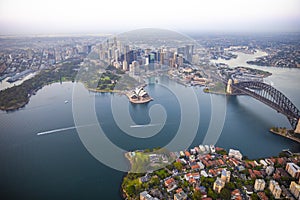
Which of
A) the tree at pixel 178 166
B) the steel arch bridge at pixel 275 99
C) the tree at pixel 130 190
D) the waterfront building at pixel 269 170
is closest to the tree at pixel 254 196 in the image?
the waterfront building at pixel 269 170

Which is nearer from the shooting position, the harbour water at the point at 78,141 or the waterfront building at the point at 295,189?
the waterfront building at the point at 295,189

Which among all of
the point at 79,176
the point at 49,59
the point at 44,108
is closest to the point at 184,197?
the point at 79,176

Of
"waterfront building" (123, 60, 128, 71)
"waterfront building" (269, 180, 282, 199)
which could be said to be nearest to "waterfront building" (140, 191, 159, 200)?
"waterfront building" (269, 180, 282, 199)

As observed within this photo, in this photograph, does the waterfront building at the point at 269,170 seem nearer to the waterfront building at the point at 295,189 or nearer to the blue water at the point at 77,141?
the waterfront building at the point at 295,189

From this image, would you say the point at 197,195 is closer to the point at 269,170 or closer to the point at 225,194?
the point at 225,194

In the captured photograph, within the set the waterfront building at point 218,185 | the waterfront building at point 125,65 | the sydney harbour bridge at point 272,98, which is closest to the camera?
the waterfront building at point 218,185

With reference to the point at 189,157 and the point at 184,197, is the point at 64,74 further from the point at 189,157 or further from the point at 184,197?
the point at 184,197

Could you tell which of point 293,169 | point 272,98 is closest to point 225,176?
point 293,169
